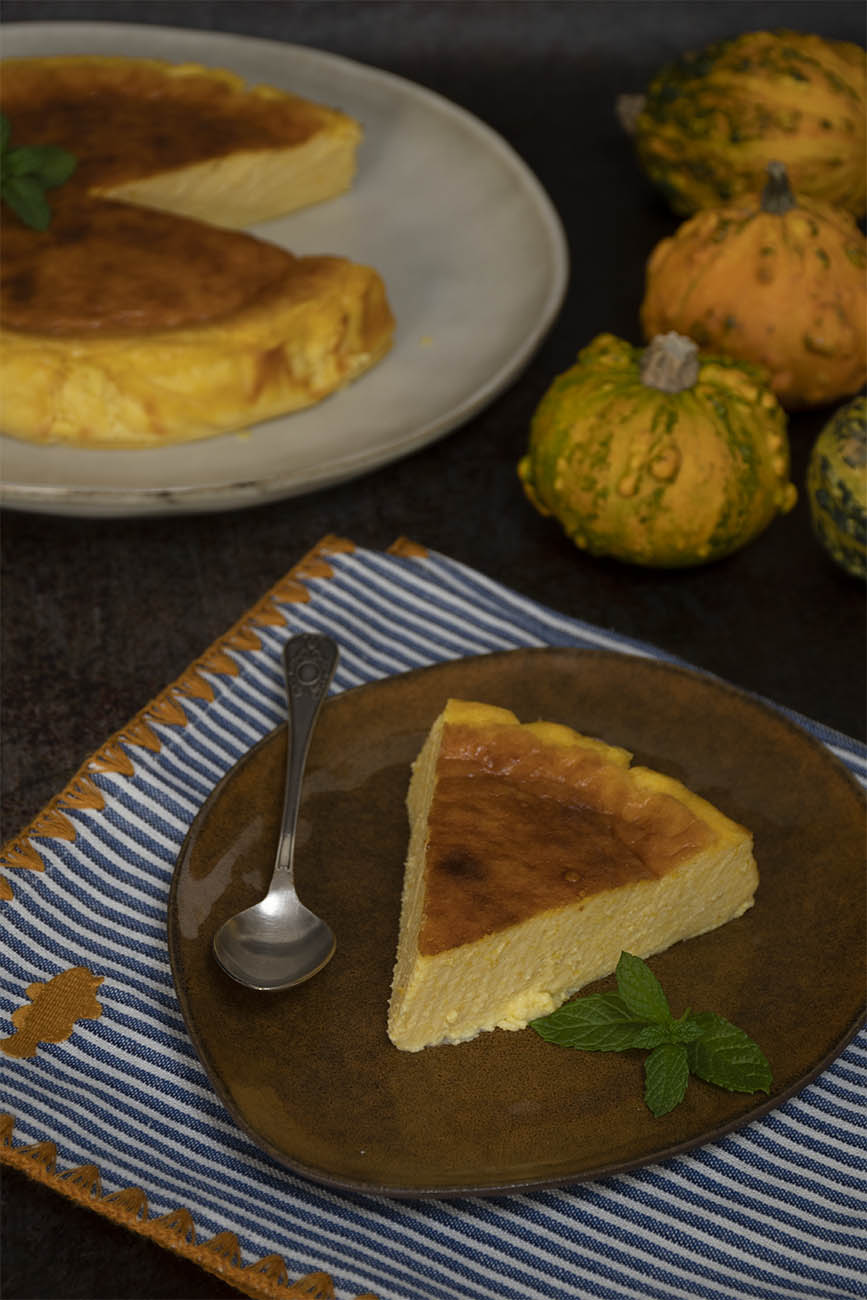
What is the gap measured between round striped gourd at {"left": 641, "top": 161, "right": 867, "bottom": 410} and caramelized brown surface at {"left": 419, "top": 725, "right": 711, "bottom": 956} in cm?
110

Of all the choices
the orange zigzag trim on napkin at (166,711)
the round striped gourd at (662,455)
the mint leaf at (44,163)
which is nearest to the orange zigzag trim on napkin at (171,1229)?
the orange zigzag trim on napkin at (166,711)

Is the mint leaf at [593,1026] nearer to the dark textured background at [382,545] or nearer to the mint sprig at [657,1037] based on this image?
the mint sprig at [657,1037]

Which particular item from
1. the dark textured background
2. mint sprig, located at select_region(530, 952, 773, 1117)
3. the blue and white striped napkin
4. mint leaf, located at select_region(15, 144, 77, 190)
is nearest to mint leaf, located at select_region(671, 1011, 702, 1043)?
mint sprig, located at select_region(530, 952, 773, 1117)

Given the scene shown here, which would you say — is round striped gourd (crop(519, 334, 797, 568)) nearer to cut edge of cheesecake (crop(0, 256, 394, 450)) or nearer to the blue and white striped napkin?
cut edge of cheesecake (crop(0, 256, 394, 450))

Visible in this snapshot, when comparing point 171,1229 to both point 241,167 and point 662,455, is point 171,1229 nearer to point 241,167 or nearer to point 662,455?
point 662,455

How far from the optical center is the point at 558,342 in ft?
10.1

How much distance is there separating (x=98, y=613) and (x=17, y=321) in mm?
581

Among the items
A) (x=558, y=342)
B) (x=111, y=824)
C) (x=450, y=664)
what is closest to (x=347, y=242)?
(x=558, y=342)

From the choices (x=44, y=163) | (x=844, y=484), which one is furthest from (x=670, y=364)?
(x=44, y=163)

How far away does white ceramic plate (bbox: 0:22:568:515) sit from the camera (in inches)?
99.0

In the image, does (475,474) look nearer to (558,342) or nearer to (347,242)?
(558,342)

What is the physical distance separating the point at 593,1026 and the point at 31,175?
205cm

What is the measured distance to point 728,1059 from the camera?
165 cm

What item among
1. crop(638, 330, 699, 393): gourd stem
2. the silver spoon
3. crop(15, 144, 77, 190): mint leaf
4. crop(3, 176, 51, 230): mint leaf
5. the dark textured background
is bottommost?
the dark textured background
